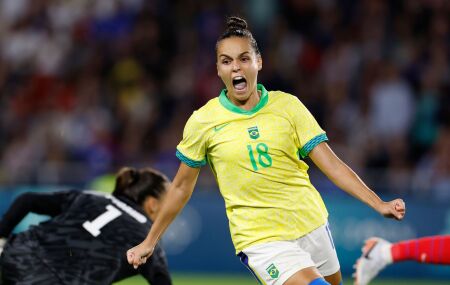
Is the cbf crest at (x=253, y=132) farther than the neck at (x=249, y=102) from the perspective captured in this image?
No

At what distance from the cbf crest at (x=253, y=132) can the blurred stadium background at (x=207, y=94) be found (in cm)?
574

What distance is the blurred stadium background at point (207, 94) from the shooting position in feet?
38.5

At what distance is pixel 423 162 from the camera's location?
1217 cm

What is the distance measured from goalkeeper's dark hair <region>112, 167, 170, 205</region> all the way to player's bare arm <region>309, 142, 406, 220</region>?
130cm

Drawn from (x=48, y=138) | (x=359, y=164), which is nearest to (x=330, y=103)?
(x=359, y=164)

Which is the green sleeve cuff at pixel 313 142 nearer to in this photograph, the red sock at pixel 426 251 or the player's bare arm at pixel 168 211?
Result: the player's bare arm at pixel 168 211

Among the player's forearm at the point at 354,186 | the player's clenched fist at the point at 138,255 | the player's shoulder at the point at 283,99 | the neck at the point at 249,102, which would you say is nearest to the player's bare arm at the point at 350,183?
the player's forearm at the point at 354,186

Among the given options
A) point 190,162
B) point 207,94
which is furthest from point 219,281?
point 190,162

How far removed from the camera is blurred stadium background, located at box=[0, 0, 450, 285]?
1174 cm

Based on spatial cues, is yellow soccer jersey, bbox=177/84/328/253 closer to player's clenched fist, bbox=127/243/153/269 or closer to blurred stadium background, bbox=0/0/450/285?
player's clenched fist, bbox=127/243/153/269

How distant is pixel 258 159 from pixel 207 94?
25.5ft

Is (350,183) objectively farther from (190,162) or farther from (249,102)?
(190,162)

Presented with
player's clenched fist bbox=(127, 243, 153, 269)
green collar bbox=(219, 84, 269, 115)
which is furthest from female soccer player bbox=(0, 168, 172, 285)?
green collar bbox=(219, 84, 269, 115)

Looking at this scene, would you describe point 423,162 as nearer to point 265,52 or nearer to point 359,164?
point 359,164
